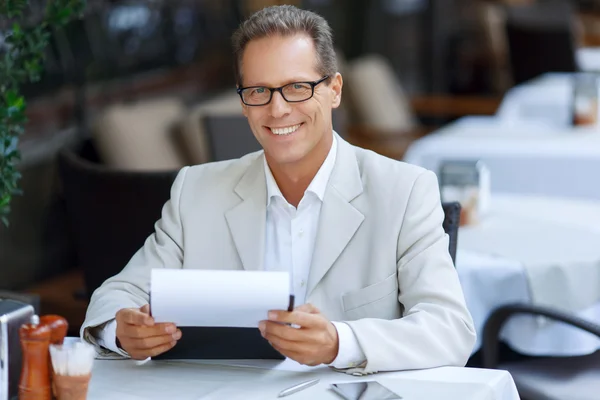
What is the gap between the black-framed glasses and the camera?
2236 millimetres

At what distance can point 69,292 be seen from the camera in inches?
185

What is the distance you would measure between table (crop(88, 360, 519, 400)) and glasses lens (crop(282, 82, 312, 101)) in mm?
581

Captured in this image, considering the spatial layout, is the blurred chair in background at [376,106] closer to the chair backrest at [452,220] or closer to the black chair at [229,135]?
the black chair at [229,135]

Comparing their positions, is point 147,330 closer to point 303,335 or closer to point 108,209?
point 303,335

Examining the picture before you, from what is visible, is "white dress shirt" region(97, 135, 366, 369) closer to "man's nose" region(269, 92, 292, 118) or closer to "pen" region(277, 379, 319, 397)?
"man's nose" region(269, 92, 292, 118)

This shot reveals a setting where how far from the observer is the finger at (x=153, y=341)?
2.01 m

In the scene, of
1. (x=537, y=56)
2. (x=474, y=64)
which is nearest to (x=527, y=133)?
(x=537, y=56)

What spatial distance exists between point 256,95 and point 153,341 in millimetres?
→ 596

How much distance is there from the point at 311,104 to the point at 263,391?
0.66 m

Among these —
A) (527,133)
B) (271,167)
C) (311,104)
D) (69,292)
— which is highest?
(311,104)

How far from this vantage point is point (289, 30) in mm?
2244

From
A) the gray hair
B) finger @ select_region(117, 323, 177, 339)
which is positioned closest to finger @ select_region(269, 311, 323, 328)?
finger @ select_region(117, 323, 177, 339)

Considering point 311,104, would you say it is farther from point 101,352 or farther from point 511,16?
point 511,16

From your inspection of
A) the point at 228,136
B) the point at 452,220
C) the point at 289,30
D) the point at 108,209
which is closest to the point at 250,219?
the point at 289,30
